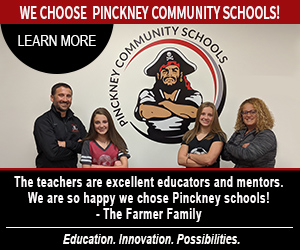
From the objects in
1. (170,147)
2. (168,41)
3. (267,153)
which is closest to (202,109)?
(267,153)

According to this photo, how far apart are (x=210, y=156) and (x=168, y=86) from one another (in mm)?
1353

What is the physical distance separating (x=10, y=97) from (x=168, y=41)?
7.09 feet

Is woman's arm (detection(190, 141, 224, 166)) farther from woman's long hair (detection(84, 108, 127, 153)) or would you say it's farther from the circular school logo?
the circular school logo

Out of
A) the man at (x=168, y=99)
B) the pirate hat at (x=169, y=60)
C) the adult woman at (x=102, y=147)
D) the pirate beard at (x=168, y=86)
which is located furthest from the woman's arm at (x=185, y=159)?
the pirate hat at (x=169, y=60)

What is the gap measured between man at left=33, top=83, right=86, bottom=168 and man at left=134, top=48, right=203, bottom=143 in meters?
0.96

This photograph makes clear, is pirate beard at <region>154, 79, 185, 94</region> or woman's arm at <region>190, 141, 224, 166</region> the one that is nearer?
woman's arm at <region>190, 141, 224, 166</region>

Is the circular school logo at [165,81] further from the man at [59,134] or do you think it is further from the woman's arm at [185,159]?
the woman's arm at [185,159]

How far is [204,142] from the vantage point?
11.3 ft

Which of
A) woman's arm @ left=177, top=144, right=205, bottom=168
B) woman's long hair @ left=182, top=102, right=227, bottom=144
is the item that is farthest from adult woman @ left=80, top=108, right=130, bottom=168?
woman's long hair @ left=182, top=102, right=227, bottom=144

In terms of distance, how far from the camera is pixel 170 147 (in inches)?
175

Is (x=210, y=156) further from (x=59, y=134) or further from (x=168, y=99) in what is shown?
(x=59, y=134)

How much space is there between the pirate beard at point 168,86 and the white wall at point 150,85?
0.11m

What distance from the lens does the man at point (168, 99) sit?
14.5 feet

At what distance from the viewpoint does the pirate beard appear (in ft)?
14.6
